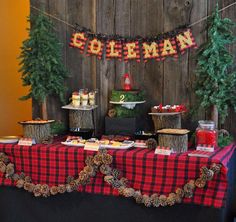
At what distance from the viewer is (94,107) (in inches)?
108

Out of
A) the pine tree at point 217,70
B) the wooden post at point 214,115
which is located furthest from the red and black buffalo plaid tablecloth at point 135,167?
the pine tree at point 217,70

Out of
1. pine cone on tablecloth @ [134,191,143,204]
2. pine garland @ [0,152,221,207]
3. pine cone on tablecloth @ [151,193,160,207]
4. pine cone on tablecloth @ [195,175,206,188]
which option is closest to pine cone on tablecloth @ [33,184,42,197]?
pine garland @ [0,152,221,207]

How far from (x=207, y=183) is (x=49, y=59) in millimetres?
1359

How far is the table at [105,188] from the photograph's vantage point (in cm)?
212

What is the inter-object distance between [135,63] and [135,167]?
83 cm

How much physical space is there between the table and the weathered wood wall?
0.50m

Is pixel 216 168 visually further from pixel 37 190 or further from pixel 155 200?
pixel 37 190

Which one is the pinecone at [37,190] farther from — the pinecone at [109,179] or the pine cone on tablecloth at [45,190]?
the pinecone at [109,179]

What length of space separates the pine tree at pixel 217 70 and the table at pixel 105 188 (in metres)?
0.30

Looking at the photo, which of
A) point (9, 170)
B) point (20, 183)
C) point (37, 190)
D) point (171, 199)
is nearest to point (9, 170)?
point (9, 170)

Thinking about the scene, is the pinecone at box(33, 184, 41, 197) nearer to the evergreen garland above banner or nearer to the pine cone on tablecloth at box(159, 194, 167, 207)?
the pine cone on tablecloth at box(159, 194, 167, 207)

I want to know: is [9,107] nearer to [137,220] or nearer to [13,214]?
[13,214]

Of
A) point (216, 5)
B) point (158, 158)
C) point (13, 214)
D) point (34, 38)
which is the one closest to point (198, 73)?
point (216, 5)

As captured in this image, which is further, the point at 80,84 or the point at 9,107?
the point at 9,107
